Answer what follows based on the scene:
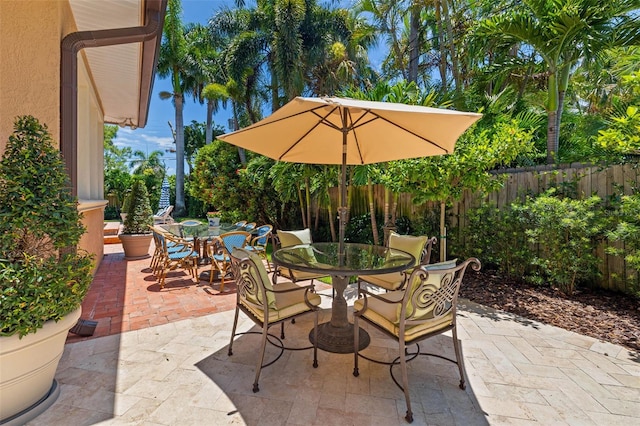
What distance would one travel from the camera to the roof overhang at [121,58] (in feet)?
10.5

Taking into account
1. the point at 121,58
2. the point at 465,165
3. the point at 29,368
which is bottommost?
the point at 29,368

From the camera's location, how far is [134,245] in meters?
6.70

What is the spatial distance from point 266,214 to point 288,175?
3.00m

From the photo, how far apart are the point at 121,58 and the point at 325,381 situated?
4985 mm

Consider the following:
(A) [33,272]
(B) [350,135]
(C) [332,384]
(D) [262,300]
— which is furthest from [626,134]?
(A) [33,272]

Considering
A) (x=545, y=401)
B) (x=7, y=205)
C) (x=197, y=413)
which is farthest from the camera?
(x=545, y=401)

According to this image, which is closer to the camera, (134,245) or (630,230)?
(630,230)

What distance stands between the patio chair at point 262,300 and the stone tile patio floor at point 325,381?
22cm

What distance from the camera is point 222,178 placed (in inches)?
439

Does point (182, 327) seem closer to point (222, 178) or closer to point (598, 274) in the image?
point (598, 274)

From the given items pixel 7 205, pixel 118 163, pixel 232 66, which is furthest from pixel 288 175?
pixel 118 163

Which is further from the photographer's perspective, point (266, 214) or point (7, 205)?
point (266, 214)

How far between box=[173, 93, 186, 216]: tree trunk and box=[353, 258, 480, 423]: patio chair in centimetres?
1906

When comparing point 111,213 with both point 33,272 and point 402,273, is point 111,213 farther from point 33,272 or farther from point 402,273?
point 402,273
